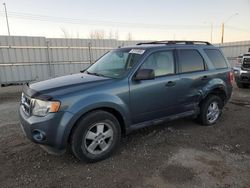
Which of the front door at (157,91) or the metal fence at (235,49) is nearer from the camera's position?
the front door at (157,91)

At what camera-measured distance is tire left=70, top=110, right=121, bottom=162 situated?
3.38 metres

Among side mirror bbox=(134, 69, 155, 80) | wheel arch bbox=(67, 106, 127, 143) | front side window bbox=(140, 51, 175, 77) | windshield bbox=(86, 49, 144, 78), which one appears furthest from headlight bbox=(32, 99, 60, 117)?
front side window bbox=(140, 51, 175, 77)

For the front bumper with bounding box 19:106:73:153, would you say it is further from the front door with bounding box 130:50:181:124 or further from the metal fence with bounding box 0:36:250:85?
the metal fence with bounding box 0:36:250:85

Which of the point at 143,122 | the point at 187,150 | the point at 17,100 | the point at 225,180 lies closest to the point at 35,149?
the point at 143,122

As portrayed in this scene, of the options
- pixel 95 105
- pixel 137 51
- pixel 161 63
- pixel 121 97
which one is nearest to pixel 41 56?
pixel 137 51

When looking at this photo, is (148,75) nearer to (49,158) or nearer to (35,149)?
(49,158)

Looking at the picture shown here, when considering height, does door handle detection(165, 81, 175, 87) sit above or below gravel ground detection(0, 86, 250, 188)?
above

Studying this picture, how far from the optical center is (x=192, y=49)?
4895mm

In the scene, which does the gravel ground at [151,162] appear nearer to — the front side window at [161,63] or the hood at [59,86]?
the hood at [59,86]

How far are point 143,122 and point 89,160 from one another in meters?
1.17

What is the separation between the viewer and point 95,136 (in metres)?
3.55

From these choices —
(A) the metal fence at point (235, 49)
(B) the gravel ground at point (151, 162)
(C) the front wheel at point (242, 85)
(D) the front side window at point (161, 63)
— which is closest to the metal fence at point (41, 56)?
(B) the gravel ground at point (151, 162)

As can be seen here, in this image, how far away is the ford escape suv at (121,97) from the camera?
3.26 meters

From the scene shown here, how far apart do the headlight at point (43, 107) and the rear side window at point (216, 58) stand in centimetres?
359
